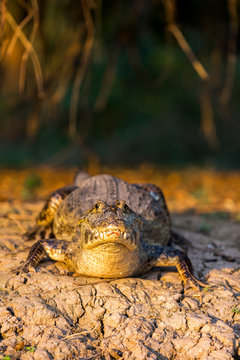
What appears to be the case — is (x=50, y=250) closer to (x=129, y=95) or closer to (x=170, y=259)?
(x=170, y=259)

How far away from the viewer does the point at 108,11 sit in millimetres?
8789

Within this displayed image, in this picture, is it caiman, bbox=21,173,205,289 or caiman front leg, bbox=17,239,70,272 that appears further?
caiman front leg, bbox=17,239,70,272

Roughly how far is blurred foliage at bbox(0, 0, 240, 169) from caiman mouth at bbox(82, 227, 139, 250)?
4883 mm

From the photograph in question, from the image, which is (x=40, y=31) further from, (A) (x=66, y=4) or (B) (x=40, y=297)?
(B) (x=40, y=297)

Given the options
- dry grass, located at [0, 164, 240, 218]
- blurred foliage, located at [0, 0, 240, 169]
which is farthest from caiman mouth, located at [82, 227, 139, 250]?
blurred foliage, located at [0, 0, 240, 169]

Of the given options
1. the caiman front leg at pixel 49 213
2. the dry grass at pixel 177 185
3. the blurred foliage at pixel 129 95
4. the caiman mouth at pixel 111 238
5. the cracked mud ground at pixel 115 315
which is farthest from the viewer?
the blurred foliage at pixel 129 95

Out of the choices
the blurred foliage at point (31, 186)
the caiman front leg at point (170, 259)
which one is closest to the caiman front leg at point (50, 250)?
the caiman front leg at point (170, 259)

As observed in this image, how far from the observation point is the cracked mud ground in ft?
9.29

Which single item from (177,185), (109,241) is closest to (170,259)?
(109,241)

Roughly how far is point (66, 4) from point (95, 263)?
20.2 ft

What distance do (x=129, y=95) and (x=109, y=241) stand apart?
1801cm

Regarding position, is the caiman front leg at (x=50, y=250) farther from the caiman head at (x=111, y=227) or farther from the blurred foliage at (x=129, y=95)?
the blurred foliage at (x=129, y=95)

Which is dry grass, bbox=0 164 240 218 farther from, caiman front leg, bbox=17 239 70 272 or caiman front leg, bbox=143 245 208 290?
caiman front leg, bbox=143 245 208 290

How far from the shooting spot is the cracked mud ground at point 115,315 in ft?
9.29
